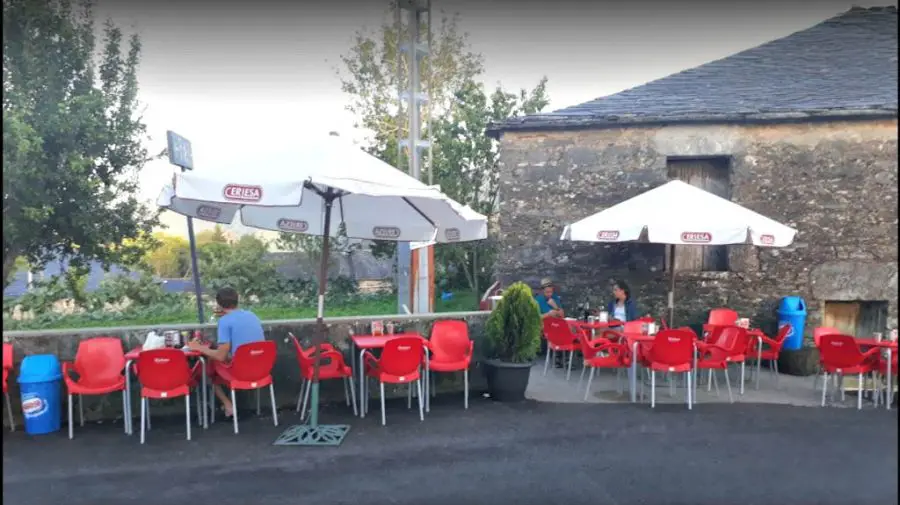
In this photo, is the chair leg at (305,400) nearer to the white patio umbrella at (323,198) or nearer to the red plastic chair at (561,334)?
the white patio umbrella at (323,198)

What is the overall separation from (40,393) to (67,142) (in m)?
9.72

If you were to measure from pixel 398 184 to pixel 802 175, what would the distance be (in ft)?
22.0

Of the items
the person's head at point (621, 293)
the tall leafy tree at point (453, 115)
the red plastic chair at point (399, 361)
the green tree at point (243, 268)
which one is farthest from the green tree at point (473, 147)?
the red plastic chair at point (399, 361)

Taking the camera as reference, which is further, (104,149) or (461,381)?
(104,149)

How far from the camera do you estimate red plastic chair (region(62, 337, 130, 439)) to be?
5.34 m

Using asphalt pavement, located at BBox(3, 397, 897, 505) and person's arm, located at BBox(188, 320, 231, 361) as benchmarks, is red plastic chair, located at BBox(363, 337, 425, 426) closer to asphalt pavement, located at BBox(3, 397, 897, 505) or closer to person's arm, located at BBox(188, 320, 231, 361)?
asphalt pavement, located at BBox(3, 397, 897, 505)

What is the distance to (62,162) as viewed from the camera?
13102mm

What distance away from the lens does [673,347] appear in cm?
616

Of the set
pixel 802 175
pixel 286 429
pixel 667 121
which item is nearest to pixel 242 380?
pixel 286 429

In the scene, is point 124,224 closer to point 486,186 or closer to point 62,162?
point 62,162

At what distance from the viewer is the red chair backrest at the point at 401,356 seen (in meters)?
5.65

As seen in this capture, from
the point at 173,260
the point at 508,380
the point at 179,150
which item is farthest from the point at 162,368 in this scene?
the point at 173,260

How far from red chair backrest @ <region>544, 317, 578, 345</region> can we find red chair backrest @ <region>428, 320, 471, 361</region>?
1.48 meters

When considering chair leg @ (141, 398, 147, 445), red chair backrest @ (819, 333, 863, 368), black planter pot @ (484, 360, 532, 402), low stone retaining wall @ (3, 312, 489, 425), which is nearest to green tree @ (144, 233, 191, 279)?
low stone retaining wall @ (3, 312, 489, 425)
